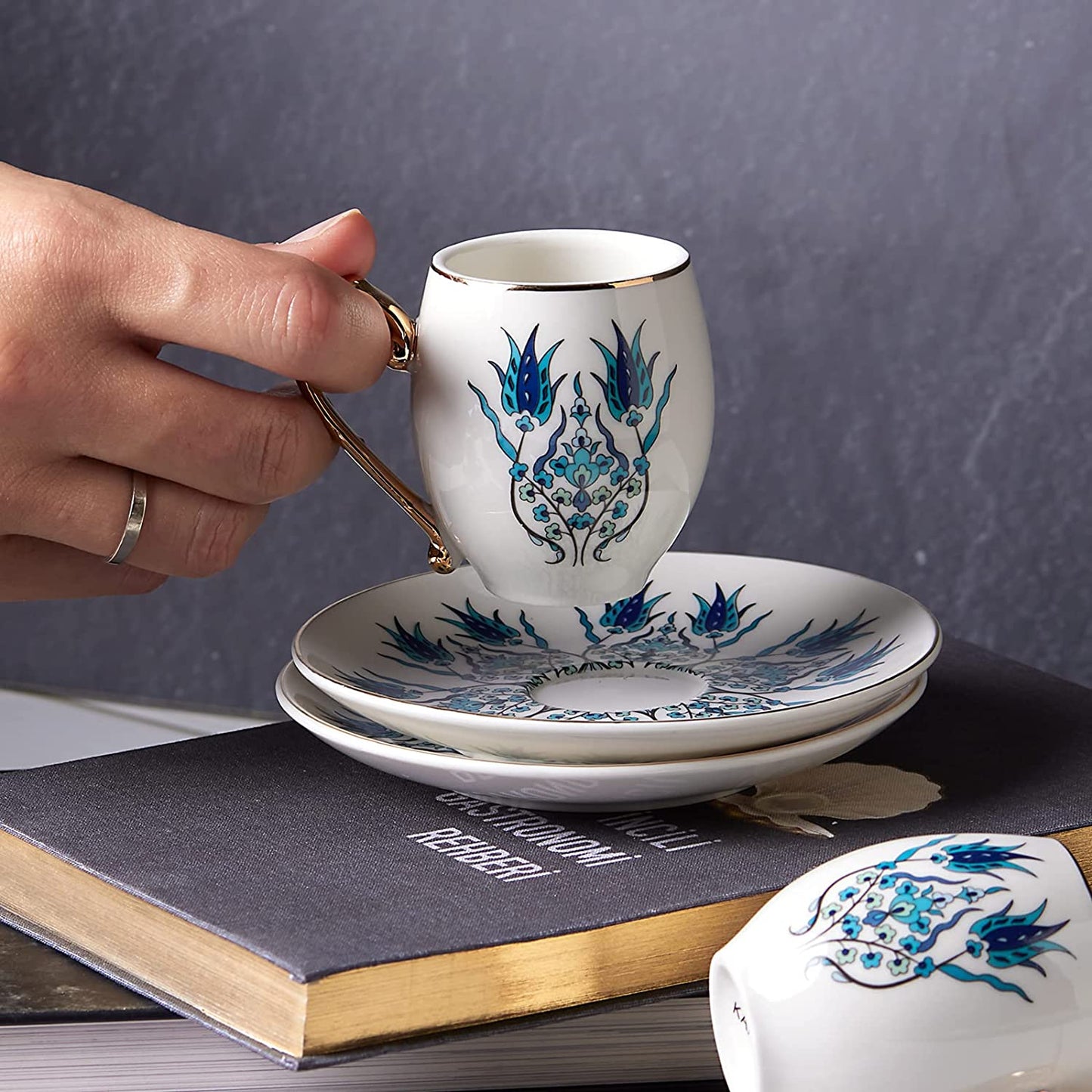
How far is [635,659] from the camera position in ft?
2.48

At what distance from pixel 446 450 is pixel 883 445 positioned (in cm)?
58

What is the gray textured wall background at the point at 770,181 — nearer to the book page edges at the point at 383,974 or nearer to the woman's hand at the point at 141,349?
the woman's hand at the point at 141,349

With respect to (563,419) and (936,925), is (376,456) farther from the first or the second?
(936,925)

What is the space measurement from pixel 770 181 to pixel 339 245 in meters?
0.51

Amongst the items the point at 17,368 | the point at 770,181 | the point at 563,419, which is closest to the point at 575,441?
the point at 563,419

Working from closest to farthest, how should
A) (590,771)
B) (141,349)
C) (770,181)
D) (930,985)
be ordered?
(930,985)
(590,771)
(141,349)
(770,181)

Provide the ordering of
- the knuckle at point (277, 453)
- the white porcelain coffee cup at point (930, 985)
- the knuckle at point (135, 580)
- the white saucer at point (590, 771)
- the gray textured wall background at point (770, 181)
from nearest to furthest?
the white porcelain coffee cup at point (930, 985) → the white saucer at point (590, 771) → the knuckle at point (277, 453) → the knuckle at point (135, 580) → the gray textured wall background at point (770, 181)

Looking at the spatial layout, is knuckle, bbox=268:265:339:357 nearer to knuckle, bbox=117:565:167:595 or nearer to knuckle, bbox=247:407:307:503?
knuckle, bbox=247:407:307:503

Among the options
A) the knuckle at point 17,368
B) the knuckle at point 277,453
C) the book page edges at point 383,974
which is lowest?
the book page edges at point 383,974

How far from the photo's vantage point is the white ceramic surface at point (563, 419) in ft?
2.06

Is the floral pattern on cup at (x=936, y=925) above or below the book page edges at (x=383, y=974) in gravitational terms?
above

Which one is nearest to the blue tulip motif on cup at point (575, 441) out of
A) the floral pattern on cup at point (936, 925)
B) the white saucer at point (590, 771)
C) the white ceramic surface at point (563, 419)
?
the white ceramic surface at point (563, 419)

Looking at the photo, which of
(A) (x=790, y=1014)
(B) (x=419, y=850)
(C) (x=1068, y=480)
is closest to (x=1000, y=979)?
(A) (x=790, y=1014)

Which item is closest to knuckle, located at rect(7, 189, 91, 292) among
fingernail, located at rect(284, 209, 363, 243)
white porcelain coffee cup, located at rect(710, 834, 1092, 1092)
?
fingernail, located at rect(284, 209, 363, 243)
